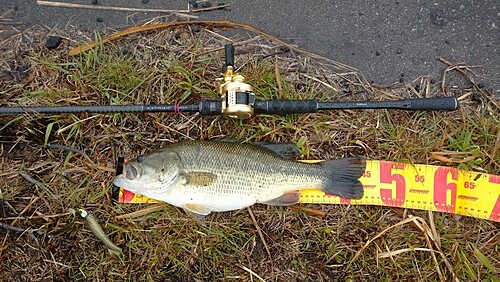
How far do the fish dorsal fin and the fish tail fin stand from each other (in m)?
0.85

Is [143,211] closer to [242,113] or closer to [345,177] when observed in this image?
[242,113]

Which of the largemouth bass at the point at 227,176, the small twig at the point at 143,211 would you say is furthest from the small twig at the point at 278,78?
the small twig at the point at 143,211

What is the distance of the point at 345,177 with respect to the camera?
3516mm

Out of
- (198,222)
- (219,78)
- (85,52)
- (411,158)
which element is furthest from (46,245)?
(411,158)

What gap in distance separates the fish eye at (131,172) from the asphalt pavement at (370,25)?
4.60 feet

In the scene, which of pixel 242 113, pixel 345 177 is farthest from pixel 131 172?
pixel 345 177

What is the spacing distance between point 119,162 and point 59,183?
1.72ft

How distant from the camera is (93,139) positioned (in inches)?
149

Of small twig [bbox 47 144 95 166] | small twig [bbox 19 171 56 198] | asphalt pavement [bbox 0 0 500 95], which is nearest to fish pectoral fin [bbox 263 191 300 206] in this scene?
asphalt pavement [bbox 0 0 500 95]

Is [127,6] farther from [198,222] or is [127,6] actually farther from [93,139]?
[198,222]

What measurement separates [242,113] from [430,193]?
164cm

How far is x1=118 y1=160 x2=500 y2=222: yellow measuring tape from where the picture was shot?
3.67m

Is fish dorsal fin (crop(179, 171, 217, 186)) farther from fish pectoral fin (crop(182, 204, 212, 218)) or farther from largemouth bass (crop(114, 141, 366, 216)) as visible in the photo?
fish pectoral fin (crop(182, 204, 212, 218))

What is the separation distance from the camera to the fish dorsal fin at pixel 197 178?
11.0 feet
